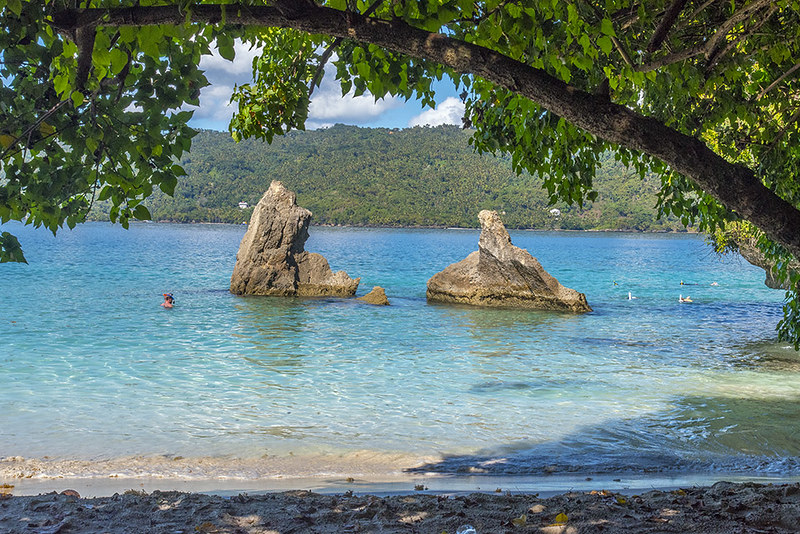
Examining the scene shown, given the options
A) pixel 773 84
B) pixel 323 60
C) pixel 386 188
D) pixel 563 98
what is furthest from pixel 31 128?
pixel 386 188

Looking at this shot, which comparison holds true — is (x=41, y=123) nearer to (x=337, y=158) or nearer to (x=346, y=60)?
(x=346, y=60)

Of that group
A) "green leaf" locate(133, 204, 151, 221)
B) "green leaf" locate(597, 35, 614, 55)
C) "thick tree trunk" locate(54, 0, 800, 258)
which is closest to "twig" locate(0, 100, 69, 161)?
"thick tree trunk" locate(54, 0, 800, 258)

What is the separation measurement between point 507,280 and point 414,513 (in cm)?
2286

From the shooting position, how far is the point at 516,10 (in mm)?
3791

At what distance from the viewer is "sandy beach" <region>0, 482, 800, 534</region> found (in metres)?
4.71

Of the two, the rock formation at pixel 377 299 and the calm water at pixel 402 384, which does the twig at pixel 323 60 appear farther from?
the rock formation at pixel 377 299

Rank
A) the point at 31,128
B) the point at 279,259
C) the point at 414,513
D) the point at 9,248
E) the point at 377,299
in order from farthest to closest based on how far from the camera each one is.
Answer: the point at 279,259
the point at 377,299
the point at 414,513
the point at 9,248
the point at 31,128

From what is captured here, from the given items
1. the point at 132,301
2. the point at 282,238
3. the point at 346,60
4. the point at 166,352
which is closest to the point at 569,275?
the point at 282,238

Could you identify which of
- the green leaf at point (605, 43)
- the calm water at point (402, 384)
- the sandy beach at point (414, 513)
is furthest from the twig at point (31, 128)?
the calm water at point (402, 384)

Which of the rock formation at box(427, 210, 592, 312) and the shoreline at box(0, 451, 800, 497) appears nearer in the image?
the shoreline at box(0, 451, 800, 497)

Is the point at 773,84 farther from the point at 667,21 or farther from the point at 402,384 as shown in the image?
the point at 402,384

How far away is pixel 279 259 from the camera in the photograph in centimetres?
2975

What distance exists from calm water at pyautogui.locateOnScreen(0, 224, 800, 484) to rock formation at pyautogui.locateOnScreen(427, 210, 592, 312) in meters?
1.09

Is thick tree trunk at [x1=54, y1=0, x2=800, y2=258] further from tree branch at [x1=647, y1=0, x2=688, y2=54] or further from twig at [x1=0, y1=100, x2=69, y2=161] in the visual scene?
tree branch at [x1=647, y1=0, x2=688, y2=54]
